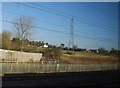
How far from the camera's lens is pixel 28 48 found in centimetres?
7656

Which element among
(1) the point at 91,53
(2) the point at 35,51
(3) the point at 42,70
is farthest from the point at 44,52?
(3) the point at 42,70

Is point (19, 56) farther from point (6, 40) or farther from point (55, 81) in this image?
point (55, 81)

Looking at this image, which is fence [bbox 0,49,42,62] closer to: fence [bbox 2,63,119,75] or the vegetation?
the vegetation

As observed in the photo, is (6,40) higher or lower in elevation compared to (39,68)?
higher

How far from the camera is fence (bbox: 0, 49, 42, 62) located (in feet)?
209

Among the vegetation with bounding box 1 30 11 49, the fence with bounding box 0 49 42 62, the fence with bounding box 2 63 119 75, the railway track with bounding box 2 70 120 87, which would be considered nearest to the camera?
the railway track with bounding box 2 70 120 87

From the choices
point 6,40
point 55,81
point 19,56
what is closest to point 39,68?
point 19,56

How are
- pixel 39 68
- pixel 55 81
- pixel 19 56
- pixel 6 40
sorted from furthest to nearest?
1. pixel 6 40
2. pixel 19 56
3. pixel 39 68
4. pixel 55 81

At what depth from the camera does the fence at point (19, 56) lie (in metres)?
63.7

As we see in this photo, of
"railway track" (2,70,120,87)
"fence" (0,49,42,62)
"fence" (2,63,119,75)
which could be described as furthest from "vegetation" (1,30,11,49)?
"railway track" (2,70,120,87)

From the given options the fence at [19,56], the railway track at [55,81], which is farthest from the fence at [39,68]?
the fence at [19,56]

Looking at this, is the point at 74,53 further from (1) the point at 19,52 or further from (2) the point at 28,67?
(2) the point at 28,67

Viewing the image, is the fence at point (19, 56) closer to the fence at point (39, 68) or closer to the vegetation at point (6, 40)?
the vegetation at point (6, 40)

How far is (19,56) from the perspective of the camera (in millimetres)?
67562
